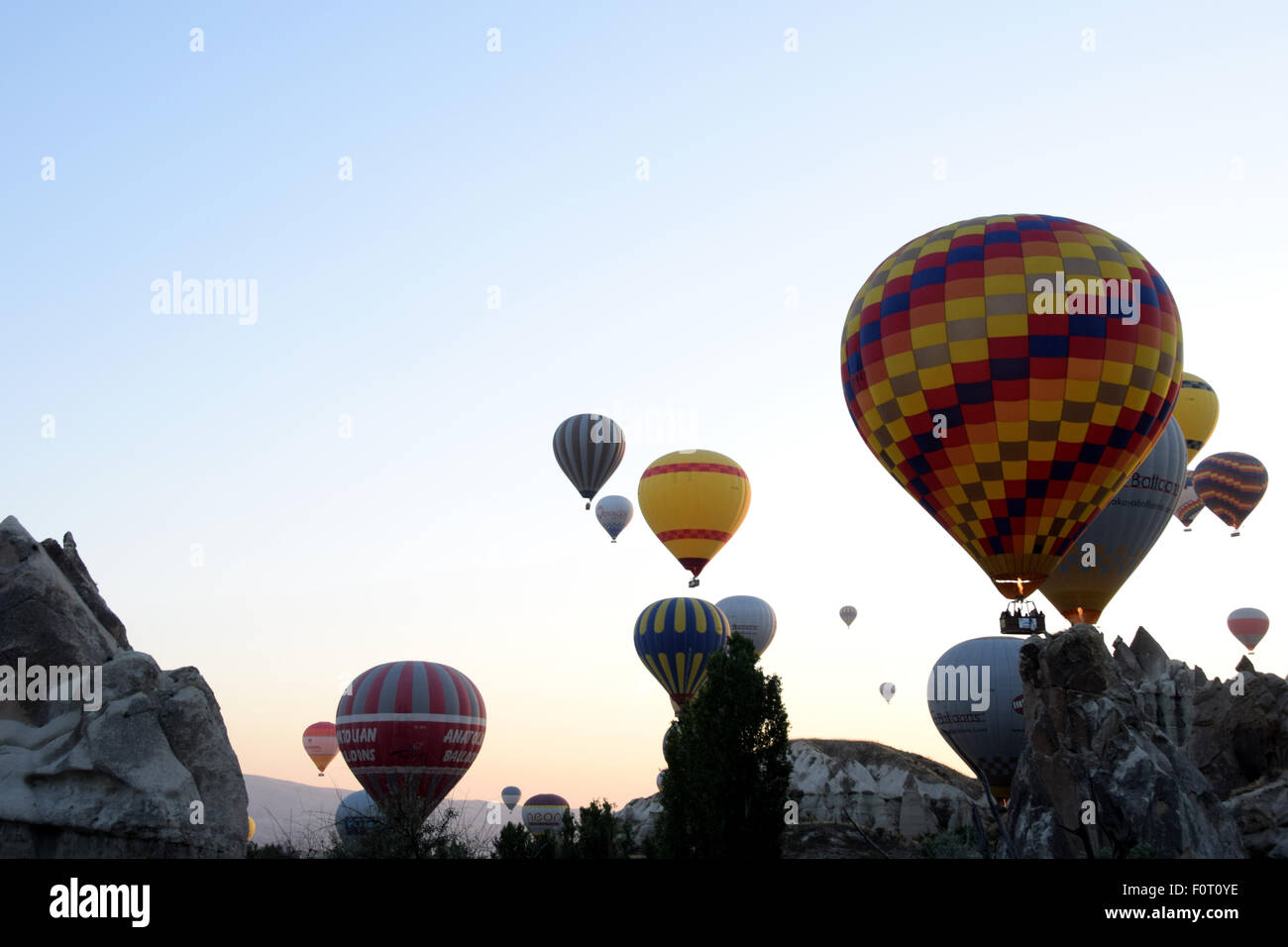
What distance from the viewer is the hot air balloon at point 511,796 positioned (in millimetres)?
102125

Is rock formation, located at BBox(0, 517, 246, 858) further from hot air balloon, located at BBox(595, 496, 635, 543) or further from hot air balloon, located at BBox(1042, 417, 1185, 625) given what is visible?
hot air balloon, located at BBox(595, 496, 635, 543)

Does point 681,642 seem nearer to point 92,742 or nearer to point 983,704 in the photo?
point 983,704

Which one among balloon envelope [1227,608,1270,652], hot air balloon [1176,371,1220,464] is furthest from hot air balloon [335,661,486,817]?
balloon envelope [1227,608,1270,652]

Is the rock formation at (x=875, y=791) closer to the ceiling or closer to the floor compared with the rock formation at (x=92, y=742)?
closer to the floor

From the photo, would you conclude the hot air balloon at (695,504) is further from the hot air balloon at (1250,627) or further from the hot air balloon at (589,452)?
the hot air balloon at (1250,627)

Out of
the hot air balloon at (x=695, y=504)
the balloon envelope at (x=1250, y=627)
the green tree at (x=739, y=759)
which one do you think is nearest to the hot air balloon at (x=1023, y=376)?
the green tree at (x=739, y=759)

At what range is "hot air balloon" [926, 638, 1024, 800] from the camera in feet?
172

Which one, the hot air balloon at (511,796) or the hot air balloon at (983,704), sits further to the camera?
the hot air balloon at (511,796)

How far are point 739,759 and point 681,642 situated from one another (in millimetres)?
33141

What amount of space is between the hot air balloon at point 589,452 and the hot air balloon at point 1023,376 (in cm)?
3294

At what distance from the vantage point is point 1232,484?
248 feet

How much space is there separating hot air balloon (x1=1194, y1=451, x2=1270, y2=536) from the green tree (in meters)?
55.3
